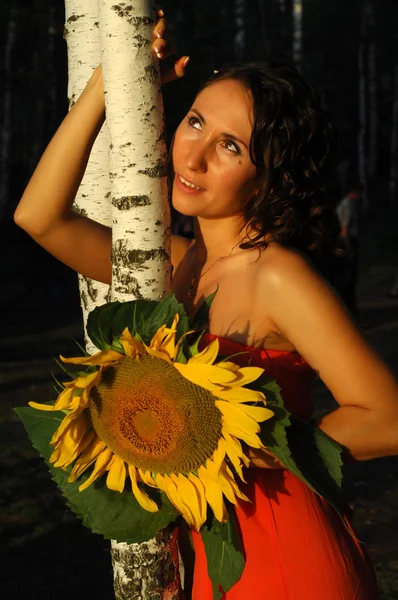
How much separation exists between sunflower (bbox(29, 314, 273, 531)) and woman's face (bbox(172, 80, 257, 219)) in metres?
0.49

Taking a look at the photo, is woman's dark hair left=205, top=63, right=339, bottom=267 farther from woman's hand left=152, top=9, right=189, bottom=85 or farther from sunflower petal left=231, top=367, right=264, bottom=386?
sunflower petal left=231, top=367, right=264, bottom=386

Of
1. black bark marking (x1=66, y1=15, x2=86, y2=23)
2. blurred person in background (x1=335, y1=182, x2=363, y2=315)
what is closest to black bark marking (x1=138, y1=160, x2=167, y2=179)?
black bark marking (x1=66, y1=15, x2=86, y2=23)

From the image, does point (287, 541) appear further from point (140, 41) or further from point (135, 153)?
point (140, 41)

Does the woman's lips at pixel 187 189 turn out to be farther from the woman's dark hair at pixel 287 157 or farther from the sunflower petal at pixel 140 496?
the sunflower petal at pixel 140 496

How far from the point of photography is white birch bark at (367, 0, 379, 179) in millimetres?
33969

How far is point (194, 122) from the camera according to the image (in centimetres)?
274

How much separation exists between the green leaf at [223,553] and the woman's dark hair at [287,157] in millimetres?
773

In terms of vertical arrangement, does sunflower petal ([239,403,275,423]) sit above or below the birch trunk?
below

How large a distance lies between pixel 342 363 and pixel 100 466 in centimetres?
66

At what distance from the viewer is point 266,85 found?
9.07 feet

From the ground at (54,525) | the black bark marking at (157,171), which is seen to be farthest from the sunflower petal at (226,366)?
the ground at (54,525)

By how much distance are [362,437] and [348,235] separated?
14104 millimetres

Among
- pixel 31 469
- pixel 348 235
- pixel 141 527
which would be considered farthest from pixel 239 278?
pixel 348 235

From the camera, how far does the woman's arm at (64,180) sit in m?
2.80
